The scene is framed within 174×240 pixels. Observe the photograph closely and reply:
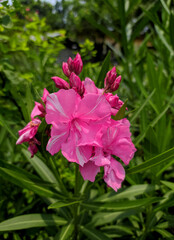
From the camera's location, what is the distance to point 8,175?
2.98ft

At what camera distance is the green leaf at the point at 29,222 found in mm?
1003

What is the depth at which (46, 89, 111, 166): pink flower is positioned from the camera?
26.4 inches

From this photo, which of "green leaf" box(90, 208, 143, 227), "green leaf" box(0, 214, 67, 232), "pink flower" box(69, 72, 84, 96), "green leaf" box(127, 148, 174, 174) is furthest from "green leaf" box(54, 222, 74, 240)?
"pink flower" box(69, 72, 84, 96)

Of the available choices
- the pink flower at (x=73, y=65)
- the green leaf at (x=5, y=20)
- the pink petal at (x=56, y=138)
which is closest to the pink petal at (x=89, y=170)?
the pink petal at (x=56, y=138)

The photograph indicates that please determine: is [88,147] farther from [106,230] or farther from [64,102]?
[106,230]

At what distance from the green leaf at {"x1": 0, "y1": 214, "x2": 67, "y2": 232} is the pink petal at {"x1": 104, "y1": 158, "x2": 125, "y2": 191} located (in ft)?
1.90

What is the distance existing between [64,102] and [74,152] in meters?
0.15

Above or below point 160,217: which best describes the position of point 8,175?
above

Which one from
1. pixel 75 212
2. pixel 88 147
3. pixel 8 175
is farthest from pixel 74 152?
pixel 75 212

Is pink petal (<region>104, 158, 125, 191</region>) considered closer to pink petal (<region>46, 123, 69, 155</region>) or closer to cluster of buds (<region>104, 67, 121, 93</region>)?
pink petal (<region>46, 123, 69, 155</region>)

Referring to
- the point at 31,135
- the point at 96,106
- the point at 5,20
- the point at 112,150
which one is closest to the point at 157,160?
the point at 112,150

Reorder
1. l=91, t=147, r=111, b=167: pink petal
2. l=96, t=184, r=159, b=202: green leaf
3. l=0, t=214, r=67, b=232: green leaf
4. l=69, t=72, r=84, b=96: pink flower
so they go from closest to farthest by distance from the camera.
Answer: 1. l=91, t=147, r=111, b=167: pink petal
2. l=69, t=72, r=84, b=96: pink flower
3. l=0, t=214, r=67, b=232: green leaf
4. l=96, t=184, r=159, b=202: green leaf

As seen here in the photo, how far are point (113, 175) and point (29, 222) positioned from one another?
0.61 meters

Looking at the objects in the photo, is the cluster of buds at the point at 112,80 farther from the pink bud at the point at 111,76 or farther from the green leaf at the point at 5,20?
the green leaf at the point at 5,20
